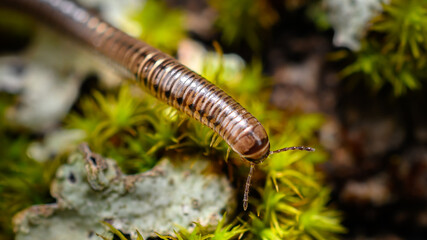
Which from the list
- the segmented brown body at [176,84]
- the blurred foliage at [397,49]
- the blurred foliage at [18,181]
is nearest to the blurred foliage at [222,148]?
the blurred foliage at [18,181]

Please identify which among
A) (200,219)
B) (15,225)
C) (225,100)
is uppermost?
(225,100)

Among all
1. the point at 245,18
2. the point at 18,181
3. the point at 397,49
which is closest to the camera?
the point at 18,181

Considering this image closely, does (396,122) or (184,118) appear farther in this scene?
(396,122)

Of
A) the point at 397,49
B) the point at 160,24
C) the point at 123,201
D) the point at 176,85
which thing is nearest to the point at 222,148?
the point at 176,85

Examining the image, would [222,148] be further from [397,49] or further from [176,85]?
[397,49]

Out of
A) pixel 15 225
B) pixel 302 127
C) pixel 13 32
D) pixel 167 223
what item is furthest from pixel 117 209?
pixel 13 32

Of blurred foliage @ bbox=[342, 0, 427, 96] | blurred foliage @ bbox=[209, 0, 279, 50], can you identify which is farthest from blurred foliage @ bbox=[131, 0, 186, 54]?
blurred foliage @ bbox=[342, 0, 427, 96]

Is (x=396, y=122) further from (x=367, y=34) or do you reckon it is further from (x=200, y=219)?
(x=200, y=219)
